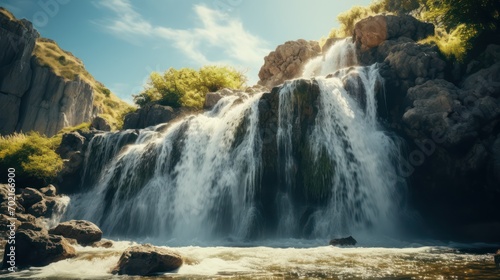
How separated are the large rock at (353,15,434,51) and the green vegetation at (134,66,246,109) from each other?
15.6 metres

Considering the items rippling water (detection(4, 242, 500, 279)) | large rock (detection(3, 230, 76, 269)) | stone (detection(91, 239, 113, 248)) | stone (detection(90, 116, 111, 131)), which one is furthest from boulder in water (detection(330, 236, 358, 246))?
stone (detection(90, 116, 111, 131))

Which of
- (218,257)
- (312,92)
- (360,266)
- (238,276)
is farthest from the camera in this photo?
(312,92)

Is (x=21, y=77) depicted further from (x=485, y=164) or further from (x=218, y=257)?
(x=485, y=164)

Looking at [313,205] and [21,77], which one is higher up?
[21,77]

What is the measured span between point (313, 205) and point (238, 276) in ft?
37.0

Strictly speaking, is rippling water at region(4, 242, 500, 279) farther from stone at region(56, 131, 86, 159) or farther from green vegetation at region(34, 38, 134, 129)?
green vegetation at region(34, 38, 134, 129)

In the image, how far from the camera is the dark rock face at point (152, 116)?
31.2 meters

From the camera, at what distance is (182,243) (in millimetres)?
16344

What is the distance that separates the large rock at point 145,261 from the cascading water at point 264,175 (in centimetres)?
888

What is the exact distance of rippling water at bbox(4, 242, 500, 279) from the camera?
781 cm

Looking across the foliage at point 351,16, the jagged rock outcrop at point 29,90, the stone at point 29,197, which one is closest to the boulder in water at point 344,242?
the stone at point 29,197

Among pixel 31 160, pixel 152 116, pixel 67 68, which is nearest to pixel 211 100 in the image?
pixel 152 116

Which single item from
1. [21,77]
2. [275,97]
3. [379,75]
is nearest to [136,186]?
[275,97]

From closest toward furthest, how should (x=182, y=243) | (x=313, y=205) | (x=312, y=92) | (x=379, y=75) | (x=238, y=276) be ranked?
(x=238, y=276), (x=182, y=243), (x=313, y=205), (x=312, y=92), (x=379, y=75)
